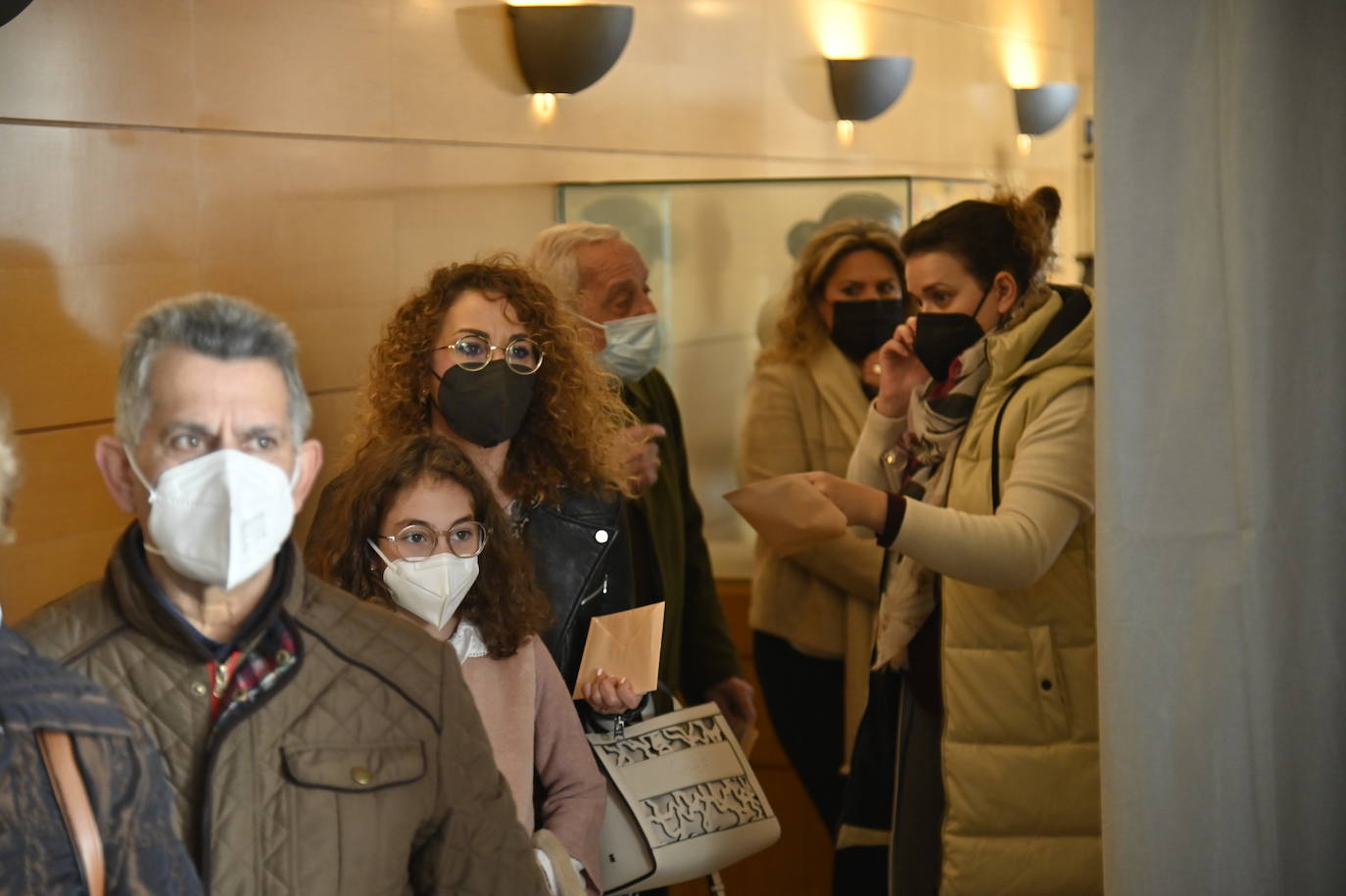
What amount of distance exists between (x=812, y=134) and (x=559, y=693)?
4471 mm

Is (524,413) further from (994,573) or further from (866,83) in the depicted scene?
(866,83)

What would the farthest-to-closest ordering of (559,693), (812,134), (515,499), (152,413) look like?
(812,134)
(515,499)
(559,693)
(152,413)

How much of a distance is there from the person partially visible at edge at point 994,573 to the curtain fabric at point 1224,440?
2.89 ft

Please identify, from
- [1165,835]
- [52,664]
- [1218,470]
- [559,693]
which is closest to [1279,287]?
[1218,470]

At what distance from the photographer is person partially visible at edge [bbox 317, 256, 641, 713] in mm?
2626

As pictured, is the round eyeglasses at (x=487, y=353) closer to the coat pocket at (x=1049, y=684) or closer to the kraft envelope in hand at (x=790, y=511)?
the kraft envelope in hand at (x=790, y=511)

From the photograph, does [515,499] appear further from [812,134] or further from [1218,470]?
[812,134]

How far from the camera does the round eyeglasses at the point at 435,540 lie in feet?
7.54

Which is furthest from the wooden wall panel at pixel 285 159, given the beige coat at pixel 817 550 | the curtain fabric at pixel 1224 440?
the curtain fabric at pixel 1224 440

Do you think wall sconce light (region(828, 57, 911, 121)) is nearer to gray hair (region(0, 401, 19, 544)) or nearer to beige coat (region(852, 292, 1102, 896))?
beige coat (region(852, 292, 1102, 896))

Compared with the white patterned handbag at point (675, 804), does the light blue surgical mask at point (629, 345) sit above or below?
above

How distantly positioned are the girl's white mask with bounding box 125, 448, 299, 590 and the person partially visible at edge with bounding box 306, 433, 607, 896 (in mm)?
777

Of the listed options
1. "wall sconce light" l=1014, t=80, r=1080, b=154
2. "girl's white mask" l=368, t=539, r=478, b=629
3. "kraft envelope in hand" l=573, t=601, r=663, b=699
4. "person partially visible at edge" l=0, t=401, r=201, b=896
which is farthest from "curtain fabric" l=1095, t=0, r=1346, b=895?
"wall sconce light" l=1014, t=80, r=1080, b=154

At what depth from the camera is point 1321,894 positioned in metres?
2.00
